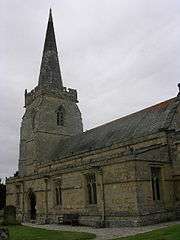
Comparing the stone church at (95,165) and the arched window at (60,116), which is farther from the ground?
the arched window at (60,116)

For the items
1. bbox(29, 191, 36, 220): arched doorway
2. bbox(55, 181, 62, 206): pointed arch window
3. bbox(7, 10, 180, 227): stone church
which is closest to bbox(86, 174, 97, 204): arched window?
bbox(7, 10, 180, 227): stone church

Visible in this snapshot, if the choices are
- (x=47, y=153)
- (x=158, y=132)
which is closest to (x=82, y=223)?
(x=158, y=132)

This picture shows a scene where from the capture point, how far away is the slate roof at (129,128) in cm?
2586

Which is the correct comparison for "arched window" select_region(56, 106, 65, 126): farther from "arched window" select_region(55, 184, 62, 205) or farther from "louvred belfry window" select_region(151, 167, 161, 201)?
"louvred belfry window" select_region(151, 167, 161, 201)

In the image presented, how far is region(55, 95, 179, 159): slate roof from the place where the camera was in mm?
25859

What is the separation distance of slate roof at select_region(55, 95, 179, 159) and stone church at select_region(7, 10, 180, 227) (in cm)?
11

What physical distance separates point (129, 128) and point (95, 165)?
6.42 meters

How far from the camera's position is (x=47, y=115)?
41.7 meters

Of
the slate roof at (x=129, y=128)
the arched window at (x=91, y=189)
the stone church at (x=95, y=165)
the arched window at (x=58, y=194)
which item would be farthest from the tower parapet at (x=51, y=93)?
the arched window at (x=91, y=189)

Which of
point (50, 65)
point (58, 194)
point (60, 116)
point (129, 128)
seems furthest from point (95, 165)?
point (50, 65)

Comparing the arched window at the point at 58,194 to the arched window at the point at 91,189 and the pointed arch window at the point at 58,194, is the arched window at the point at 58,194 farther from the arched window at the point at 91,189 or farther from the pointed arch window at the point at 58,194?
the arched window at the point at 91,189

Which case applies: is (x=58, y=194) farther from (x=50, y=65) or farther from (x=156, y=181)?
(x=50, y=65)

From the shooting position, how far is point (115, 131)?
30828mm

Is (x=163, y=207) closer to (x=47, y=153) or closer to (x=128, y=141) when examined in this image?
(x=128, y=141)
